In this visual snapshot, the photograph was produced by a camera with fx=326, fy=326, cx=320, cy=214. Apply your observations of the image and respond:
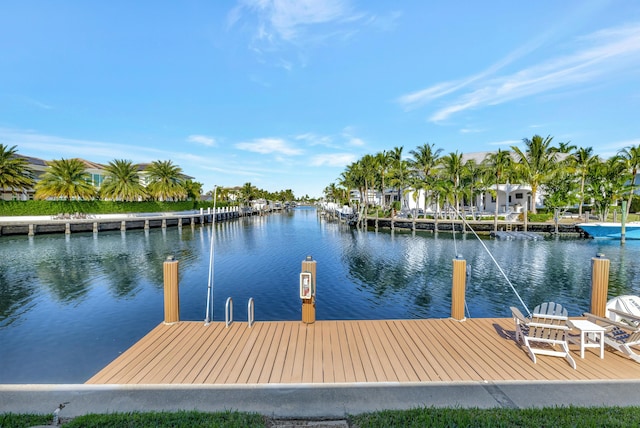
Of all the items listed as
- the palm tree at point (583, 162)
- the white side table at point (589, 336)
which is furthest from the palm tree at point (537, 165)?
the white side table at point (589, 336)

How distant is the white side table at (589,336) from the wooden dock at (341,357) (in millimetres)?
214

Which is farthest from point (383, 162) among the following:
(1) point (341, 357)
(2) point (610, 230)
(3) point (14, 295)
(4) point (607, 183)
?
(1) point (341, 357)

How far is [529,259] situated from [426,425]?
1020 inches

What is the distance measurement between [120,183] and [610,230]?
6563 centimetres

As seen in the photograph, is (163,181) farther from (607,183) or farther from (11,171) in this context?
(607,183)

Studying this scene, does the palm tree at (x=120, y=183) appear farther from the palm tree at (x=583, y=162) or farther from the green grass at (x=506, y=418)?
the palm tree at (x=583, y=162)

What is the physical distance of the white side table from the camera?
6.08 meters

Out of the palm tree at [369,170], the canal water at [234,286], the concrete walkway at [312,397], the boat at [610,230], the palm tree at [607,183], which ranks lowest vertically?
the canal water at [234,286]

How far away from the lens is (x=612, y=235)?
36375 mm

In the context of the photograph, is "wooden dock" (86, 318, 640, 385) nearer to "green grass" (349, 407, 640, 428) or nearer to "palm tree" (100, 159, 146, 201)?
"green grass" (349, 407, 640, 428)

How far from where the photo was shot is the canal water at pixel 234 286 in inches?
420

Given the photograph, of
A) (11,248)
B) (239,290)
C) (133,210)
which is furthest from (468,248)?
(133,210)

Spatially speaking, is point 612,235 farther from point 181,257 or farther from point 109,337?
point 109,337

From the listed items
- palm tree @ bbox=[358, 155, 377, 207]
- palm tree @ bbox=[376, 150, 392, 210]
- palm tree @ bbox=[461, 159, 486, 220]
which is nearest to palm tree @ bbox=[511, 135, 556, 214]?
palm tree @ bbox=[461, 159, 486, 220]
